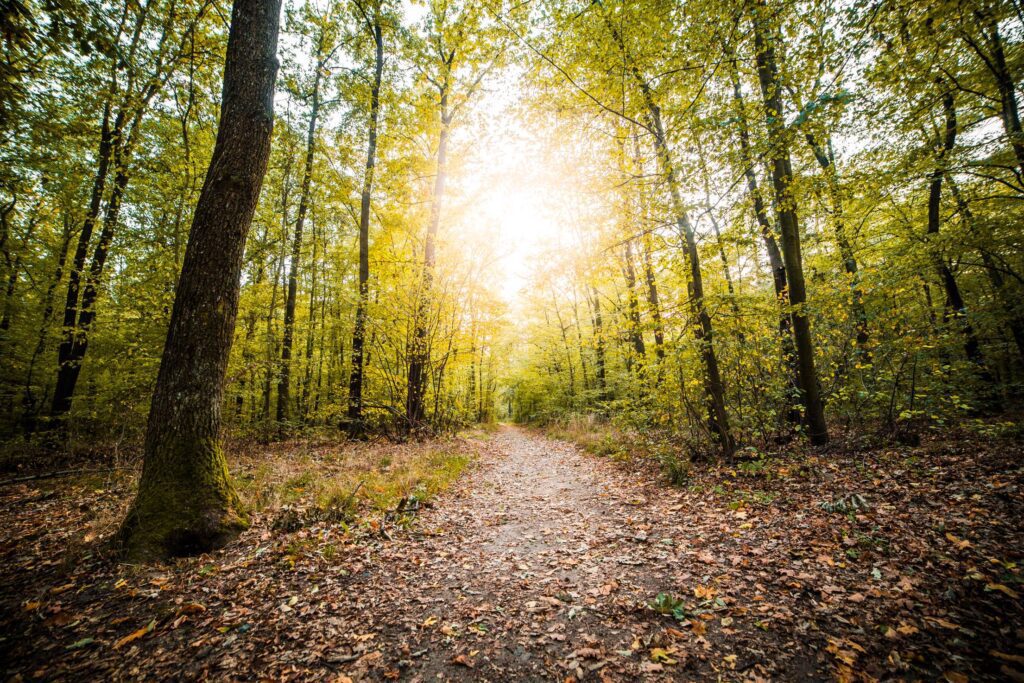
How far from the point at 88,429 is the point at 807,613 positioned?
1557 cm

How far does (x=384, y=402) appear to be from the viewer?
36.1ft

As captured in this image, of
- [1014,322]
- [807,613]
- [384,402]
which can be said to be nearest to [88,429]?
[384,402]

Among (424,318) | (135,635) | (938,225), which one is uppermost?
(938,225)

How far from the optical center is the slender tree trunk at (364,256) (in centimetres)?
1049

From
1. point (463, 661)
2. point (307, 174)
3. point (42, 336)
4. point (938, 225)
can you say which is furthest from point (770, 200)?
point (42, 336)

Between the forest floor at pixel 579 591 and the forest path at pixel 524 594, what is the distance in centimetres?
2

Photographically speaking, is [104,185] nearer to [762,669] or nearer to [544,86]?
[544,86]

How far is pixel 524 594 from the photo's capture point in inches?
139

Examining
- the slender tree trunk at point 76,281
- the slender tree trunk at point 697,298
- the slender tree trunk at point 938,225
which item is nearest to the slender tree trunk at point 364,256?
the slender tree trunk at point 76,281

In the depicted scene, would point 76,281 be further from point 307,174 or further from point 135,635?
point 135,635

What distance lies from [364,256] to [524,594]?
36.1 feet

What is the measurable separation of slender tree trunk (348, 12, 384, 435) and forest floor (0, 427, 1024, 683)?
A: 5.71 meters

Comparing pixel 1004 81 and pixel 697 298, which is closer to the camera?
pixel 697 298

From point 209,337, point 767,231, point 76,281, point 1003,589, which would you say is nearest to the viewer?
point 1003,589
